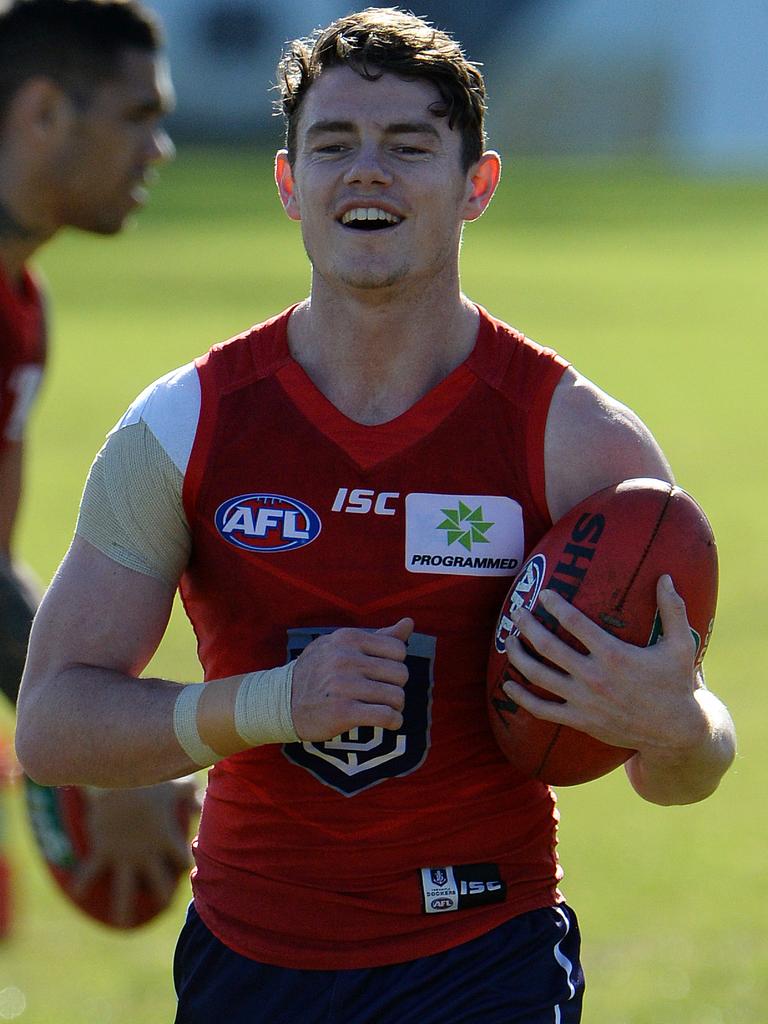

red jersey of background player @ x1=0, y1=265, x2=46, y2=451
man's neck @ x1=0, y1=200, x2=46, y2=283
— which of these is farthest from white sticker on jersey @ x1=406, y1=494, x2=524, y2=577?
man's neck @ x1=0, y1=200, x2=46, y2=283

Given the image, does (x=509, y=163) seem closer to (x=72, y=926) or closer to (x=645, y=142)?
(x=645, y=142)

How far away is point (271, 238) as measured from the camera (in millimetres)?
35625

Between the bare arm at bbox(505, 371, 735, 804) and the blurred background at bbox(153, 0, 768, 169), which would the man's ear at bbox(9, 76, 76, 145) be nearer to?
the bare arm at bbox(505, 371, 735, 804)

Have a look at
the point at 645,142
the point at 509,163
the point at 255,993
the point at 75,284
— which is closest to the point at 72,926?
the point at 255,993

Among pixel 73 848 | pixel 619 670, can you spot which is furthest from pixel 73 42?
pixel 619 670

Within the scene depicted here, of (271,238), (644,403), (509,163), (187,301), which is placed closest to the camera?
(644,403)

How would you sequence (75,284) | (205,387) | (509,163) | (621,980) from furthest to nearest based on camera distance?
(509,163) < (75,284) < (621,980) < (205,387)

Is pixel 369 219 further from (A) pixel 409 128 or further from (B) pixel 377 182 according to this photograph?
(A) pixel 409 128

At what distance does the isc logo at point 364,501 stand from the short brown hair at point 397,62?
2.24ft

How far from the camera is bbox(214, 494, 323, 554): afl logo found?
11.3 feet

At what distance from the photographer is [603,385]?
18.3 metres

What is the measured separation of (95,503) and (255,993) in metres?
1.00

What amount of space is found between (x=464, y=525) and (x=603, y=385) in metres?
15.1

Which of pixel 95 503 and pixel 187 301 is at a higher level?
pixel 95 503
